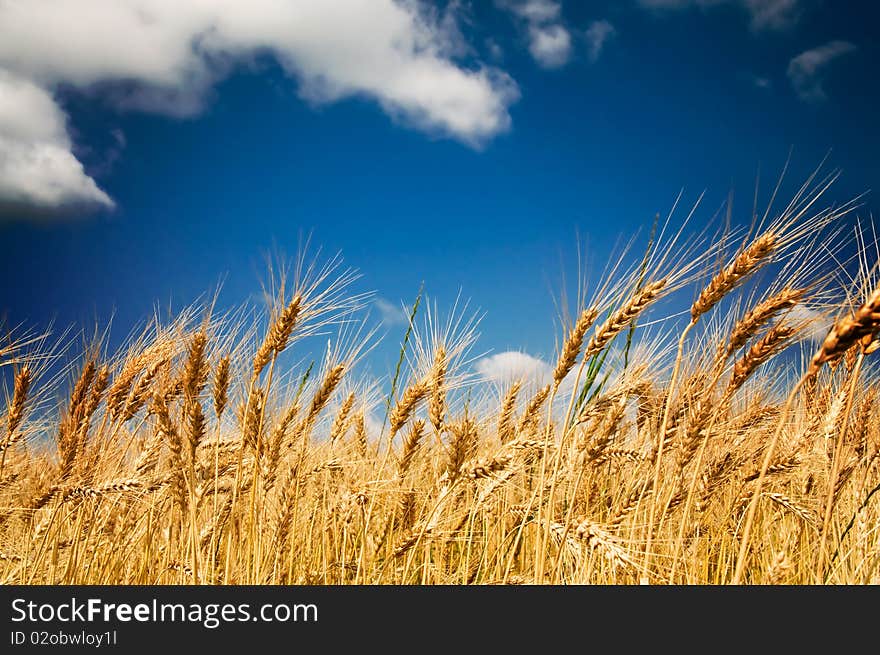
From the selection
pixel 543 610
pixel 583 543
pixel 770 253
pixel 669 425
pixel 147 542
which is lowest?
pixel 543 610

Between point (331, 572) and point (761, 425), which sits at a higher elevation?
point (761, 425)

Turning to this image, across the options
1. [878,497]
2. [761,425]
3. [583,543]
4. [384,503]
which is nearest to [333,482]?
[384,503]

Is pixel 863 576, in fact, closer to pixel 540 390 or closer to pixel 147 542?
pixel 540 390

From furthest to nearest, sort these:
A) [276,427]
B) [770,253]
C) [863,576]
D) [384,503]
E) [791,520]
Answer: [791,520] → [384,503] → [276,427] → [863,576] → [770,253]

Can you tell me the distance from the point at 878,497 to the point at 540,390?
2058mm

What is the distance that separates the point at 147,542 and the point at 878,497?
4.03 metres

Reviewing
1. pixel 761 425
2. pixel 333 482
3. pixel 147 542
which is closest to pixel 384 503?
pixel 333 482

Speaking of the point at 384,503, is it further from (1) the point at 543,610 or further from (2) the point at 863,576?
(2) the point at 863,576

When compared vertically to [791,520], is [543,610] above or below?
below

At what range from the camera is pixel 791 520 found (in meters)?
3.70

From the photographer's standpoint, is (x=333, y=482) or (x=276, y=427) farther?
(x=333, y=482)

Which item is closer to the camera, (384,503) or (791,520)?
(384,503)

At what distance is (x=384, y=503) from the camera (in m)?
3.46

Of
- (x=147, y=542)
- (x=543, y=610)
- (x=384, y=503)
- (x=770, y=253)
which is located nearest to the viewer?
(x=543, y=610)
